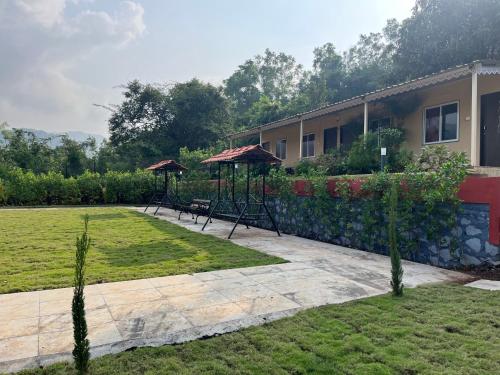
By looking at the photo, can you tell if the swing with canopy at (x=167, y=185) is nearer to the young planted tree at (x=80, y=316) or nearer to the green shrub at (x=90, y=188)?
the green shrub at (x=90, y=188)

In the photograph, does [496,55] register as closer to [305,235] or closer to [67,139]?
[305,235]

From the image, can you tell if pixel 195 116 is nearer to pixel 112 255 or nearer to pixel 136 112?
pixel 136 112

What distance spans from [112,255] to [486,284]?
5.73m

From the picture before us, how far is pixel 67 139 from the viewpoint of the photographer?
1394 inches

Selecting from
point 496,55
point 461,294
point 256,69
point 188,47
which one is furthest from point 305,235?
point 256,69

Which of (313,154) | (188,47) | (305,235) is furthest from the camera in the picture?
(313,154)

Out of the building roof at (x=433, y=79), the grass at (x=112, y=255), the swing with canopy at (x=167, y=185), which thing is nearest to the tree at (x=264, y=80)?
the swing with canopy at (x=167, y=185)

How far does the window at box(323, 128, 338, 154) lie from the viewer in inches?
603

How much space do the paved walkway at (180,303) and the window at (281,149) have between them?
41.9ft

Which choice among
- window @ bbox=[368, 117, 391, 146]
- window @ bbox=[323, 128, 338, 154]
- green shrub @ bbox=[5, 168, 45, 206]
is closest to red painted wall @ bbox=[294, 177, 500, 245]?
window @ bbox=[368, 117, 391, 146]

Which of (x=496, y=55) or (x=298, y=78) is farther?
(x=298, y=78)

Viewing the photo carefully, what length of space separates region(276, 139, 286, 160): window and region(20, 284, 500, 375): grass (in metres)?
15.2

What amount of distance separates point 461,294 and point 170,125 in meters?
30.5

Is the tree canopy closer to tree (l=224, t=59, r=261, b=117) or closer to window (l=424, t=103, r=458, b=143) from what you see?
window (l=424, t=103, r=458, b=143)
